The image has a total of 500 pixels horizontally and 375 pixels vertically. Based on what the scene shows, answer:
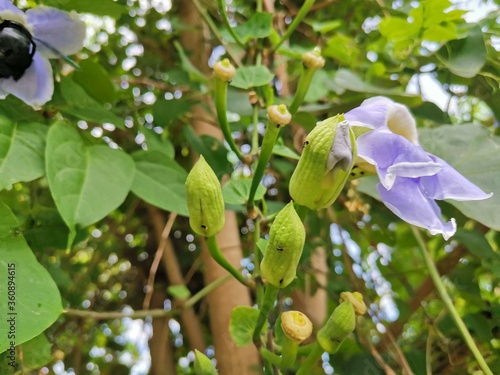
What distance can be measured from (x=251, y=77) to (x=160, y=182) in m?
0.12

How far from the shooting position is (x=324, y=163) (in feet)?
0.94

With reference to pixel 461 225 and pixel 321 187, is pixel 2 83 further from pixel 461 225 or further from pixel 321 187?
pixel 461 225

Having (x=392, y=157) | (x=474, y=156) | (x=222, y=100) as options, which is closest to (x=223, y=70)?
(x=222, y=100)

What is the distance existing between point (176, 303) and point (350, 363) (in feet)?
0.94

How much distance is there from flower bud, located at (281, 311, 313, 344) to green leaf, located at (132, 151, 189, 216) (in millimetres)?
154

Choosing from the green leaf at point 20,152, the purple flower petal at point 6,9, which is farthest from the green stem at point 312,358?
the purple flower petal at point 6,9

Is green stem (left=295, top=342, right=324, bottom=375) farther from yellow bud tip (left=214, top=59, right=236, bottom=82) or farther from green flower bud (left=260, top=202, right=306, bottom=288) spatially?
yellow bud tip (left=214, top=59, right=236, bottom=82)

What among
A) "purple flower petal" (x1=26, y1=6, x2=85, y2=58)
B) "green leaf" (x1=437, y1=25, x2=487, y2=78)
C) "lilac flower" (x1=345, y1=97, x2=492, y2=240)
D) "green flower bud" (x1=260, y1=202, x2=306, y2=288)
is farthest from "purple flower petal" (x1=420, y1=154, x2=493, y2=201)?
"purple flower petal" (x1=26, y1=6, x2=85, y2=58)

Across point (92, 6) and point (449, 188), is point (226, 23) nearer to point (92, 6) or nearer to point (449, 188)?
point (92, 6)

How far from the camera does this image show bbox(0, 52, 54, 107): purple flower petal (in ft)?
1.34

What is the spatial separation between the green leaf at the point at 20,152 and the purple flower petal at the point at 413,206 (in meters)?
0.24

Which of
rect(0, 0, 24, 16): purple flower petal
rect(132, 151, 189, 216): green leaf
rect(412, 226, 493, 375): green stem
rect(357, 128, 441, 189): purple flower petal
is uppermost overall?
rect(0, 0, 24, 16): purple flower petal

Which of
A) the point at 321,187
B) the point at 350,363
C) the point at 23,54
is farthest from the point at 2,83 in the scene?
the point at 350,363

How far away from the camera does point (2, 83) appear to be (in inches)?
15.9
